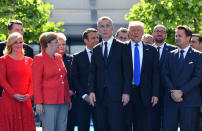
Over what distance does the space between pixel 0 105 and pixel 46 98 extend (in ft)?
2.69

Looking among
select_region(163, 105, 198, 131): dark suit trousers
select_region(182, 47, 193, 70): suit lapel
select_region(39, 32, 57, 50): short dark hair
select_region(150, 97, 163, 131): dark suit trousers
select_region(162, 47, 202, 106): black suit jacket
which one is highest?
select_region(39, 32, 57, 50): short dark hair

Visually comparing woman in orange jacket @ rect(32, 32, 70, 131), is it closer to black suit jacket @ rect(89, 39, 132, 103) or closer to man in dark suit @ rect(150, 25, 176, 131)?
black suit jacket @ rect(89, 39, 132, 103)

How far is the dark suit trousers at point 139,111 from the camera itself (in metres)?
6.89

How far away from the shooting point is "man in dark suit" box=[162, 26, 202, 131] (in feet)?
22.5

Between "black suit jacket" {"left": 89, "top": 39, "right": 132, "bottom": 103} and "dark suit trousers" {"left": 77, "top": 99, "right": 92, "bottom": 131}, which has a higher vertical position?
"black suit jacket" {"left": 89, "top": 39, "right": 132, "bottom": 103}

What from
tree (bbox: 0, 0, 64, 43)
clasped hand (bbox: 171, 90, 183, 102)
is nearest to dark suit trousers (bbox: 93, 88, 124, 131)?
clasped hand (bbox: 171, 90, 183, 102)

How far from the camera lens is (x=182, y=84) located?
274 inches

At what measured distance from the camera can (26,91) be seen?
23.0ft

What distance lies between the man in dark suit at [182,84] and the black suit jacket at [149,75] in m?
0.22

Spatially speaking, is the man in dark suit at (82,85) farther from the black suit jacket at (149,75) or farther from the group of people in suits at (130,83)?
the black suit jacket at (149,75)

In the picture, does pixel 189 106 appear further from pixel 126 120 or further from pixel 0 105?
pixel 0 105

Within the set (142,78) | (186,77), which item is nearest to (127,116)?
(142,78)

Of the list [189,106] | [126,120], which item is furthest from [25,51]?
[189,106]

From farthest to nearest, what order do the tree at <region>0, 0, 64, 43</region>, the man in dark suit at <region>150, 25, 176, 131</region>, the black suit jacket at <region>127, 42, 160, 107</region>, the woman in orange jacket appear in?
the tree at <region>0, 0, 64, 43</region>
the man in dark suit at <region>150, 25, 176, 131</region>
the black suit jacket at <region>127, 42, 160, 107</region>
the woman in orange jacket
